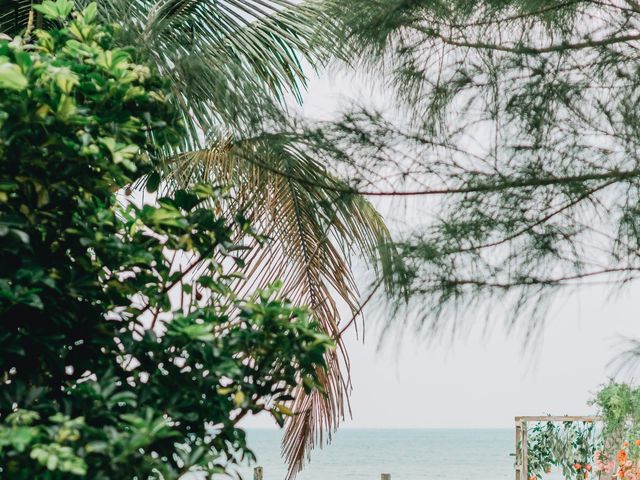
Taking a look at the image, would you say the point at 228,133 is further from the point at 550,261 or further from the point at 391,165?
the point at 550,261

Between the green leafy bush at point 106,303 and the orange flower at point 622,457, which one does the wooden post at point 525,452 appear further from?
the green leafy bush at point 106,303

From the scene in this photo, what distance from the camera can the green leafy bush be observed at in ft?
7.26

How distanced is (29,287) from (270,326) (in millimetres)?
661

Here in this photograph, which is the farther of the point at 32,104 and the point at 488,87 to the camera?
the point at 488,87

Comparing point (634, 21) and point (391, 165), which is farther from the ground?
point (634, 21)

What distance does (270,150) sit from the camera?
3070 mm

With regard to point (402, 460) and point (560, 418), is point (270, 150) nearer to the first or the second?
point (560, 418)

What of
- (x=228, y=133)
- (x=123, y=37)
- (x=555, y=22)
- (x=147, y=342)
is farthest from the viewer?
(x=228, y=133)

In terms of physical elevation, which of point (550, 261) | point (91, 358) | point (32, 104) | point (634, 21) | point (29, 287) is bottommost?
point (91, 358)

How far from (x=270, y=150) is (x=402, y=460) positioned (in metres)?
35.0

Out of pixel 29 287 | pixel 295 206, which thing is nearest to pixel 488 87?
pixel 29 287

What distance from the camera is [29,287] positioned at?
2293 millimetres

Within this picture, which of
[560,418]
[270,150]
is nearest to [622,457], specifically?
[560,418]

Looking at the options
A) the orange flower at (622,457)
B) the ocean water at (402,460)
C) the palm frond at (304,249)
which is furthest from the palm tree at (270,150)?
the ocean water at (402,460)
